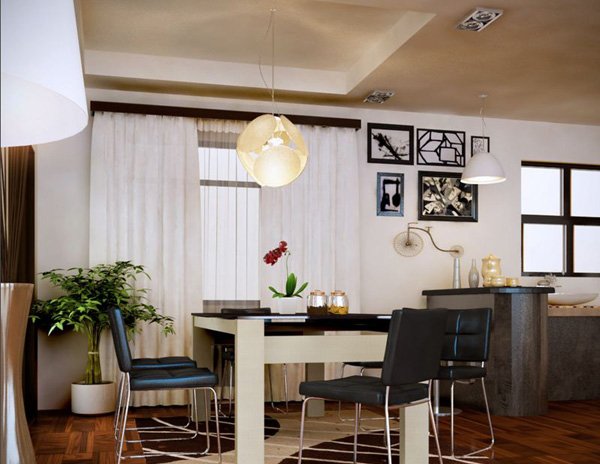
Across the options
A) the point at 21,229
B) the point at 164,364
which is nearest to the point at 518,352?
the point at 164,364

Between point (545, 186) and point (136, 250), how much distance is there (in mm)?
4207

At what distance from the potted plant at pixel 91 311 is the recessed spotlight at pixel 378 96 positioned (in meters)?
2.50

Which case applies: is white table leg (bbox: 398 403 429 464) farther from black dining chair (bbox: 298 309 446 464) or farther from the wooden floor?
the wooden floor

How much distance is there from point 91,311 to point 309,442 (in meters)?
2.08

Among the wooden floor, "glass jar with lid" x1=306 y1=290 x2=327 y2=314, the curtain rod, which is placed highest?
the curtain rod

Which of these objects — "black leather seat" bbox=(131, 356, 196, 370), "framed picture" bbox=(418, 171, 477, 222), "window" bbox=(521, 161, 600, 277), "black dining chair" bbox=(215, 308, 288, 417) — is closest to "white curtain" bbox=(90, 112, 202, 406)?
"black dining chair" bbox=(215, 308, 288, 417)

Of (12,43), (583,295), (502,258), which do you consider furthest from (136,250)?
(12,43)

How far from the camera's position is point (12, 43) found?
1.04 meters

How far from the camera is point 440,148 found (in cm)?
707

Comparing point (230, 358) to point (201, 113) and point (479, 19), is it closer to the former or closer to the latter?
point (201, 113)

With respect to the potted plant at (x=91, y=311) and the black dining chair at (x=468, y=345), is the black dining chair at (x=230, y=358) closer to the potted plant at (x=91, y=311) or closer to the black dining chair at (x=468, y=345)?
the potted plant at (x=91, y=311)

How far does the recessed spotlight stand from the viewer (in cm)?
632

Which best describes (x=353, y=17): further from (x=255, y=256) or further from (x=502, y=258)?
(x=502, y=258)

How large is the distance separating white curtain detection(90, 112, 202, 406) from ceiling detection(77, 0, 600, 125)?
1.38 feet
